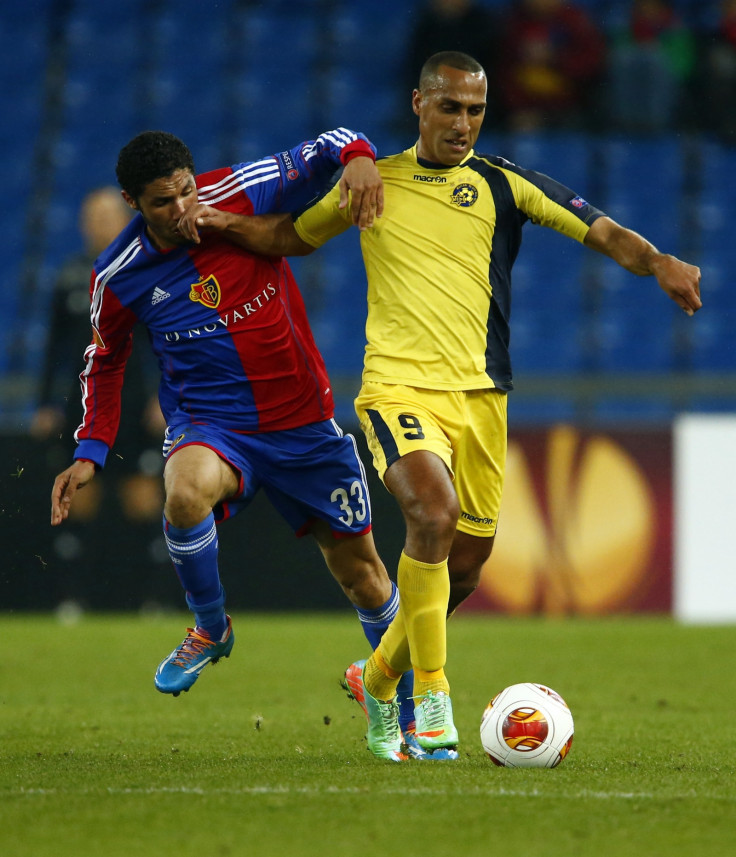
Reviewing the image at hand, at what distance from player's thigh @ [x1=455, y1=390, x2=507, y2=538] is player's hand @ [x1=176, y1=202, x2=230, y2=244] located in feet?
3.67

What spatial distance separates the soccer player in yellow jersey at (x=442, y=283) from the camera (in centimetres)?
531

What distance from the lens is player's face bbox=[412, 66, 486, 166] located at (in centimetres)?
533

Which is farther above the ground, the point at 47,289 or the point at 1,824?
the point at 47,289

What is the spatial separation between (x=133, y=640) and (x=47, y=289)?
6536mm

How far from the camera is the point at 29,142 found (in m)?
16.5

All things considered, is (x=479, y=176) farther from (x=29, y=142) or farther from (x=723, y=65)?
(x=29, y=142)

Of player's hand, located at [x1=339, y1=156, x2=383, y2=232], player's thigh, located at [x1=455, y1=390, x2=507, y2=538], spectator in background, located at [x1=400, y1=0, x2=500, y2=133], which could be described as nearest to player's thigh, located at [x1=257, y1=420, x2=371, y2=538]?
player's thigh, located at [x1=455, y1=390, x2=507, y2=538]

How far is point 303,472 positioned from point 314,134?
430 inches

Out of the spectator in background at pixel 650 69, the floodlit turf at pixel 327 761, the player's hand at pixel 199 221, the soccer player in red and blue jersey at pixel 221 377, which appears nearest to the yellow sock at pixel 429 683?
the floodlit turf at pixel 327 761

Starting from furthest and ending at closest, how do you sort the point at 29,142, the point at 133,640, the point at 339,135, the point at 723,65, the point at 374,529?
1. the point at 29,142
2. the point at 723,65
3. the point at 374,529
4. the point at 133,640
5. the point at 339,135

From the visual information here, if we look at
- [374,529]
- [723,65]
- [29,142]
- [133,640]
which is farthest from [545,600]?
[29,142]

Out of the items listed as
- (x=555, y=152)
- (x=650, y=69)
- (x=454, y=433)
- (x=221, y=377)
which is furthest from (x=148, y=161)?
(x=555, y=152)

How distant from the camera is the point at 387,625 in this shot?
5.85 m

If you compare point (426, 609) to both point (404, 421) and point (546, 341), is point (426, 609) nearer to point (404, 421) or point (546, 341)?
point (404, 421)
